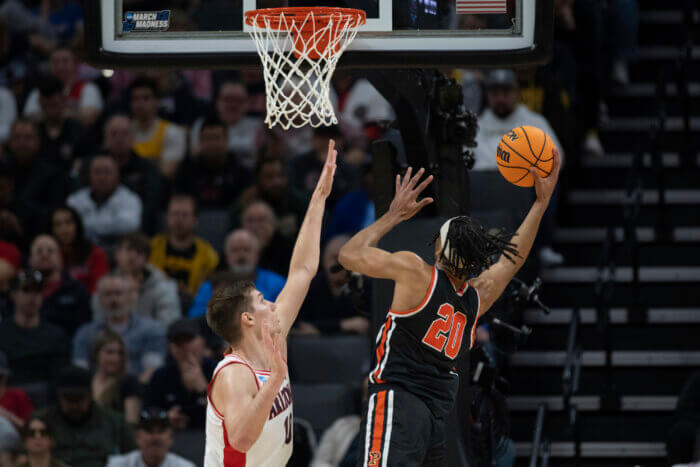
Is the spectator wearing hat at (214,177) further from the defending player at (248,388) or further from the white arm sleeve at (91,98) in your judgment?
the defending player at (248,388)

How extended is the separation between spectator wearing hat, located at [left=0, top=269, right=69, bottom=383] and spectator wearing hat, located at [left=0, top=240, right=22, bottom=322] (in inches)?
Result: 13.8

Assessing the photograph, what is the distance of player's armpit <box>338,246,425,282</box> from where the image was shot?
578cm

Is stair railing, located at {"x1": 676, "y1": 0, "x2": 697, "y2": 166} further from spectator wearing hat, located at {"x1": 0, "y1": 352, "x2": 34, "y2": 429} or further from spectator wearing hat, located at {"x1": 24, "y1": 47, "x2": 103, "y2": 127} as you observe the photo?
spectator wearing hat, located at {"x1": 0, "y1": 352, "x2": 34, "y2": 429}

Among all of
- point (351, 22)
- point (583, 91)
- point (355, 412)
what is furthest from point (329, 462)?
point (583, 91)

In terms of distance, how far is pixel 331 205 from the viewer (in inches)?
408

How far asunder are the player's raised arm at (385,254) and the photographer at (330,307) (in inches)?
136

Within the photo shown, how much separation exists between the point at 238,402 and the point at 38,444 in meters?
4.09

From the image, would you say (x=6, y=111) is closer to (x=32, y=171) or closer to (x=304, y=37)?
(x=32, y=171)

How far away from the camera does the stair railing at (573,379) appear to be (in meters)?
8.20

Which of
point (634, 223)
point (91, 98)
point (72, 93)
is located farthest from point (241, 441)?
point (72, 93)

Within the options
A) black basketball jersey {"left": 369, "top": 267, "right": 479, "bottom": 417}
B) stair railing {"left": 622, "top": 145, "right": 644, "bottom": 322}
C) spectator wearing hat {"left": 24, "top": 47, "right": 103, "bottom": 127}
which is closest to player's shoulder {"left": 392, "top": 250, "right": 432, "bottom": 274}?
black basketball jersey {"left": 369, "top": 267, "right": 479, "bottom": 417}

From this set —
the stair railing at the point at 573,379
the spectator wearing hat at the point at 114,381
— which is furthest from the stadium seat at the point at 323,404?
the stair railing at the point at 573,379

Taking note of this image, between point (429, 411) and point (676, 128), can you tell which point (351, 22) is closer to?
point (429, 411)

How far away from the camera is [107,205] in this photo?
10688 mm
